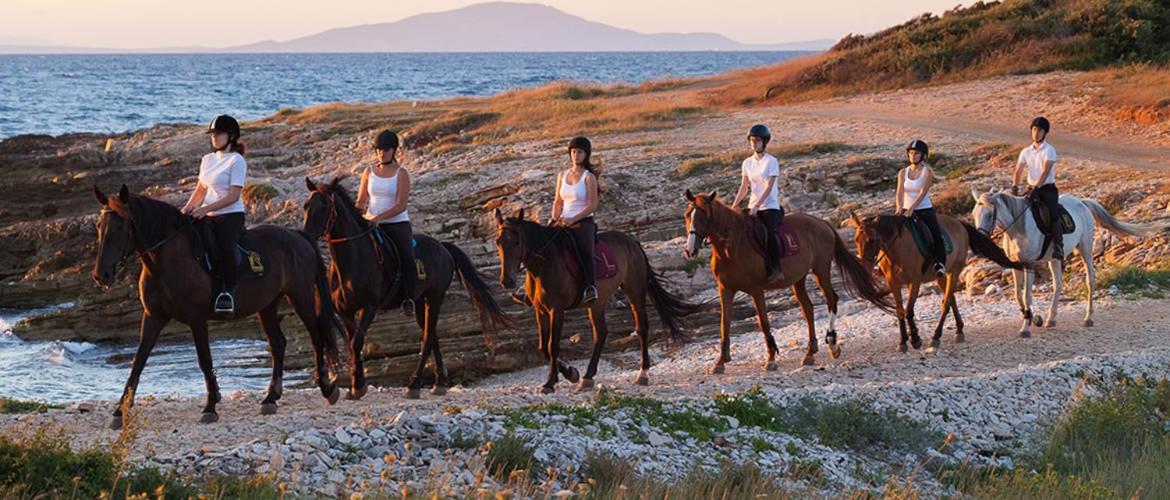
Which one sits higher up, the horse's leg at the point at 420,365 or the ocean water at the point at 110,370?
the horse's leg at the point at 420,365

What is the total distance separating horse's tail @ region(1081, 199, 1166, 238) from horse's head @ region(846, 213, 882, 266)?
4311 millimetres

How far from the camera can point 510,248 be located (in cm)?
1352

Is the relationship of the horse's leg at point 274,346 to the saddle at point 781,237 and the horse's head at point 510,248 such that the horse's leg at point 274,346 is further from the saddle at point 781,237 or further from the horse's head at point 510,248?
the saddle at point 781,237

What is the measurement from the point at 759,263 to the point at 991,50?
32.3m

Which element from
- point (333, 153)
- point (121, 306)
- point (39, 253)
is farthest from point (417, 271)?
point (333, 153)

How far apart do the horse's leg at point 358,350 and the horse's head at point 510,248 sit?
153cm

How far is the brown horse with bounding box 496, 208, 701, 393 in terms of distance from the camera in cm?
1362

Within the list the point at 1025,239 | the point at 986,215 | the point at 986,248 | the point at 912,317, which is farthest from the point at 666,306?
the point at 1025,239

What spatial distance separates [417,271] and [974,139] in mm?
20079

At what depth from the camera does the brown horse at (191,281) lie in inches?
459

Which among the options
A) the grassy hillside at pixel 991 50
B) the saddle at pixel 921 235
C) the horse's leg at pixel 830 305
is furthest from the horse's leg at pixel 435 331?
the grassy hillside at pixel 991 50

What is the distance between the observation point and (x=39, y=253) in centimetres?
2842

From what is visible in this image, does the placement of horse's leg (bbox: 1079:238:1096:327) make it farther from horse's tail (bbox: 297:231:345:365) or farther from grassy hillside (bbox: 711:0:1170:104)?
grassy hillside (bbox: 711:0:1170:104)

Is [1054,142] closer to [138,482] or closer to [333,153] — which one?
[333,153]
